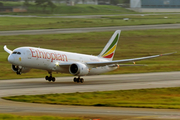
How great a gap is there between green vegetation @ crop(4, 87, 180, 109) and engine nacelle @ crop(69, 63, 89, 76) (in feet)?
29.2

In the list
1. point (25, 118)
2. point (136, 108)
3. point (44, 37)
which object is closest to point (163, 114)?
point (136, 108)

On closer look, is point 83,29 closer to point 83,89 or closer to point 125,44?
point 125,44

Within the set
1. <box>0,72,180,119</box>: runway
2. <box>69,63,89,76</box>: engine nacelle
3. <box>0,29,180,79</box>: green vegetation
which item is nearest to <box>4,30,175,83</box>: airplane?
<box>69,63,89,76</box>: engine nacelle

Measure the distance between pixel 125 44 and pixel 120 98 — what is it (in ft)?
222

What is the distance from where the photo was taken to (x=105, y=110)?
98.6 feet

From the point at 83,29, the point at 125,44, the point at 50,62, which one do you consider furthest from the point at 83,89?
the point at 83,29

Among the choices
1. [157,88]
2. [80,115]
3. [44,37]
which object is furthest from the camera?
[44,37]

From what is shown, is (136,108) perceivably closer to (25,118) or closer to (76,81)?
(25,118)

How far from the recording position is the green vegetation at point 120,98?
33744mm

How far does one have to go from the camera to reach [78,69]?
5034 centimetres

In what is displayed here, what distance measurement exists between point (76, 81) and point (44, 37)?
54858 millimetres

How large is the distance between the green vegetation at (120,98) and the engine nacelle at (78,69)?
8888mm

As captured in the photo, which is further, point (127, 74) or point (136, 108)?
point (127, 74)

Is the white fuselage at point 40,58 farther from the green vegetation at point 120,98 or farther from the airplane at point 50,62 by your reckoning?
the green vegetation at point 120,98
